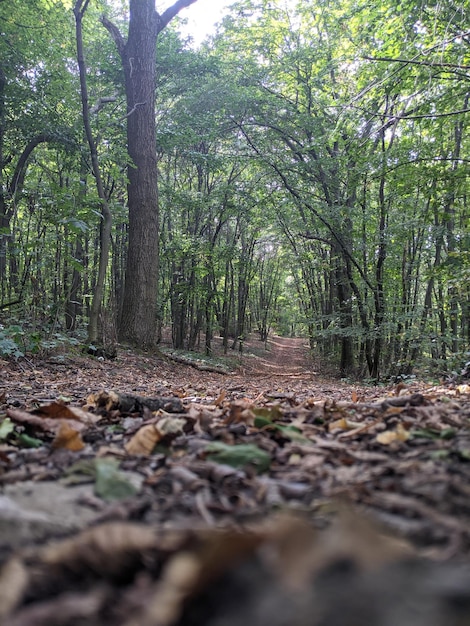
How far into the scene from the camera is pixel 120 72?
Answer: 1013 cm

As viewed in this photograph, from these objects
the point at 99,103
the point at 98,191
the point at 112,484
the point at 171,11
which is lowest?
the point at 112,484

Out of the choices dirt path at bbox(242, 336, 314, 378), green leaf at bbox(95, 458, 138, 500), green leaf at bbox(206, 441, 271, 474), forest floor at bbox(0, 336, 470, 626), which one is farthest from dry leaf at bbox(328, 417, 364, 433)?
dirt path at bbox(242, 336, 314, 378)

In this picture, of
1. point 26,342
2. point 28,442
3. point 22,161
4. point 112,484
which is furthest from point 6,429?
point 22,161

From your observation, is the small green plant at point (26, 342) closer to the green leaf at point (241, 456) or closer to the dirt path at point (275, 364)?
the green leaf at point (241, 456)

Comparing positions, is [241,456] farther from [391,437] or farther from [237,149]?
[237,149]

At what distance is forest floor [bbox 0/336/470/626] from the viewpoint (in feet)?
1.81

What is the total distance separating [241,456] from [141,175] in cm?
808

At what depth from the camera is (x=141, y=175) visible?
8359mm

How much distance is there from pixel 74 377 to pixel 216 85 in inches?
372

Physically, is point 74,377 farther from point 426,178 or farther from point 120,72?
point 120,72

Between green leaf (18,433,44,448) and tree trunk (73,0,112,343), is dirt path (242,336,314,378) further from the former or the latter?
green leaf (18,433,44,448)

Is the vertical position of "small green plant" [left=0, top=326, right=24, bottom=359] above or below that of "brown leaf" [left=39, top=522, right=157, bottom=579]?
below

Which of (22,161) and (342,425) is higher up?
(22,161)

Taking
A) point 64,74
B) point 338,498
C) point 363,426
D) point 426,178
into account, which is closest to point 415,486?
point 338,498
